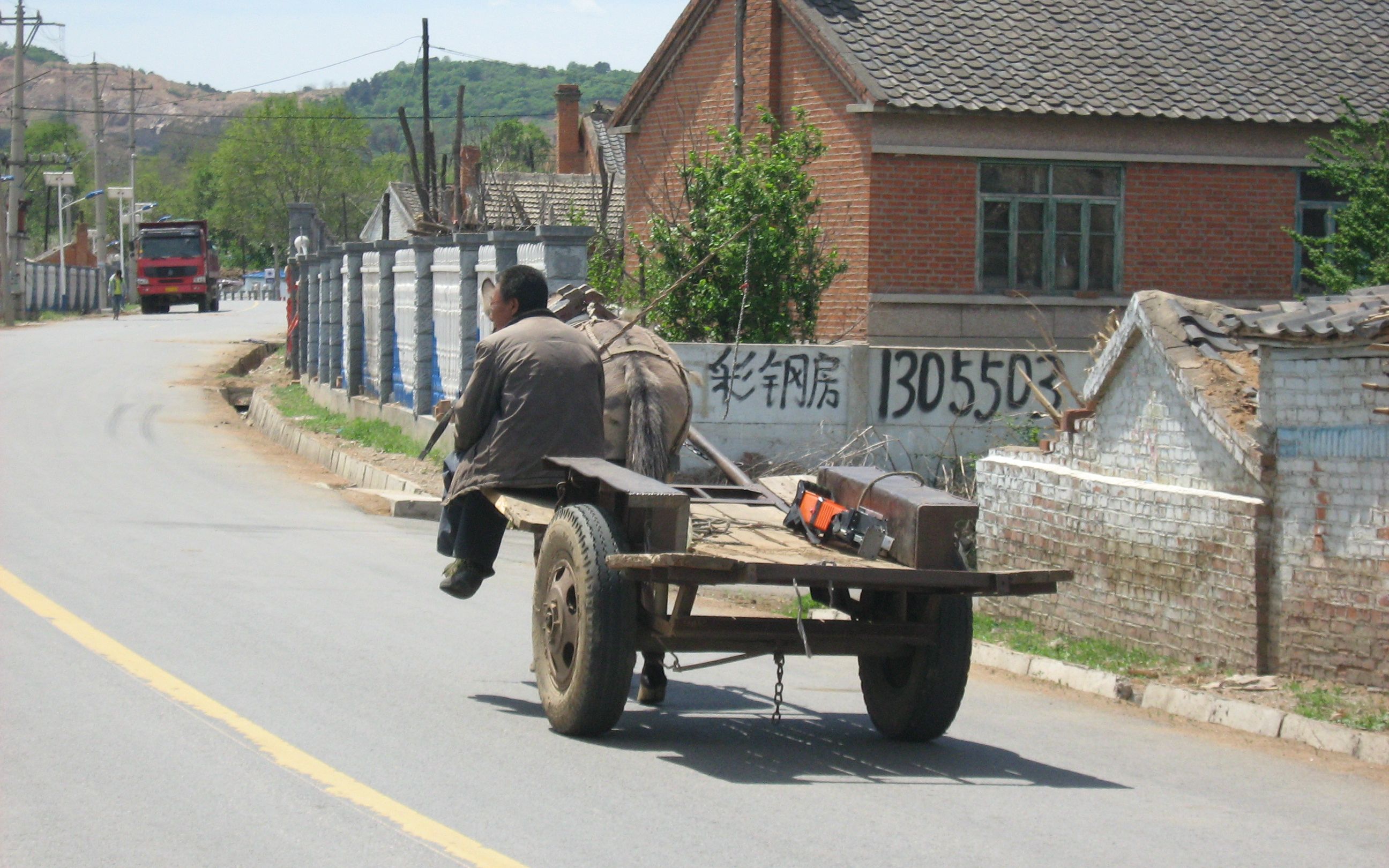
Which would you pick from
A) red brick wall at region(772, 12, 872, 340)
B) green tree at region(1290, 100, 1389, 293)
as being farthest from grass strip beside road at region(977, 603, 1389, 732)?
red brick wall at region(772, 12, 872, 340)

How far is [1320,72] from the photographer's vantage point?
2252 centimetres

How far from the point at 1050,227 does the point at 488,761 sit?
16.7 meters

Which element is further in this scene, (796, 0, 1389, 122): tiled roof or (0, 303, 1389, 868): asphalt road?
(796, 0, 1389, 122): tiled roof

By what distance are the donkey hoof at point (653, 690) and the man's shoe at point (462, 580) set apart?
3.12ft

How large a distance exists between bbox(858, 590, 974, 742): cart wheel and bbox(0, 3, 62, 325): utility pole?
1868 inches

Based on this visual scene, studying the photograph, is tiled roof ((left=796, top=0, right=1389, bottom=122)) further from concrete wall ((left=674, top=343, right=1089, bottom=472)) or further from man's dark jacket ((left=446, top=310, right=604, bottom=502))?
man's dark jacket ((left=446, top=310, right=604, bottom=502))

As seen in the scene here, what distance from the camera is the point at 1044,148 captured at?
21.1 meters

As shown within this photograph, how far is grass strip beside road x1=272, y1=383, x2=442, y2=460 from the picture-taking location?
20625mm

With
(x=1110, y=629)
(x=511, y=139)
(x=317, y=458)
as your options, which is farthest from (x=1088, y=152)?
(x=511, y=139)

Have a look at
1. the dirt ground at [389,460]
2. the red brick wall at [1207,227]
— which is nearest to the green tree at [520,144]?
the dirt ground at [389,460]

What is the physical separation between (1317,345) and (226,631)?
6.19 metres

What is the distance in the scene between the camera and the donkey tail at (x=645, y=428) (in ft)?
26.2

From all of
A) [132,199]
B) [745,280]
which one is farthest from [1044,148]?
[132,199]

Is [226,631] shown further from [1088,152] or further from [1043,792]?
[1088,152]
